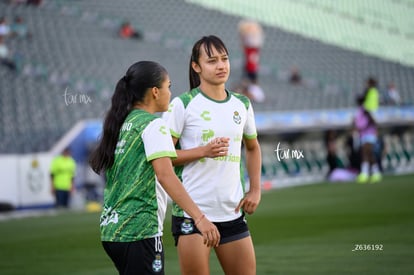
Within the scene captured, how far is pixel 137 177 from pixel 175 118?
91 cm

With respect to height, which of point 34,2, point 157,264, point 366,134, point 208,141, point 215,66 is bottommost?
point 366,134

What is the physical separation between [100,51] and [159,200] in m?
24.0

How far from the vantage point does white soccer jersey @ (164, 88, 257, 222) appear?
5469mm

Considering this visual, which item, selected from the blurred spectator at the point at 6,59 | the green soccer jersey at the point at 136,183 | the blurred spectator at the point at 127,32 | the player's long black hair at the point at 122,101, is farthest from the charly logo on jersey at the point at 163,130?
the blurred spectator at the point at 127,32

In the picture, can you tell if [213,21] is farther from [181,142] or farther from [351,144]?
[181,142]

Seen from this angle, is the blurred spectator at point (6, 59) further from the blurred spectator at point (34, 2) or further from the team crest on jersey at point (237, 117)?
the team crest on jersey at point (237, 117)

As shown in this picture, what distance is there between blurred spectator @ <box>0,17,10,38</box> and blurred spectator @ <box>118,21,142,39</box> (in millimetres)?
4285

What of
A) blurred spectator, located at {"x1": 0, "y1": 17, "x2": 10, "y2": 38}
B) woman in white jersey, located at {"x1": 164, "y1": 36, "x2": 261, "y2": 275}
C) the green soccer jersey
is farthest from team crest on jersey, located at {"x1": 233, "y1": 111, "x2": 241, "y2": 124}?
blurred spectator, located at {"x1": 0, "y1": 17, "x2": 10, "y2": 38}

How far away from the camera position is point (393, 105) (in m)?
31.5

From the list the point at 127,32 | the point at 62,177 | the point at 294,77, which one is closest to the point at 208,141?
the point at 62,177

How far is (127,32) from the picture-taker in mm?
30219

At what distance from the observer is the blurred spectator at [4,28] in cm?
2611

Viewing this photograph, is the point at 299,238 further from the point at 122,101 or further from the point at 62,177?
the point at 62,177

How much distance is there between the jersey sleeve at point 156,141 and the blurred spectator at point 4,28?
875 inches
